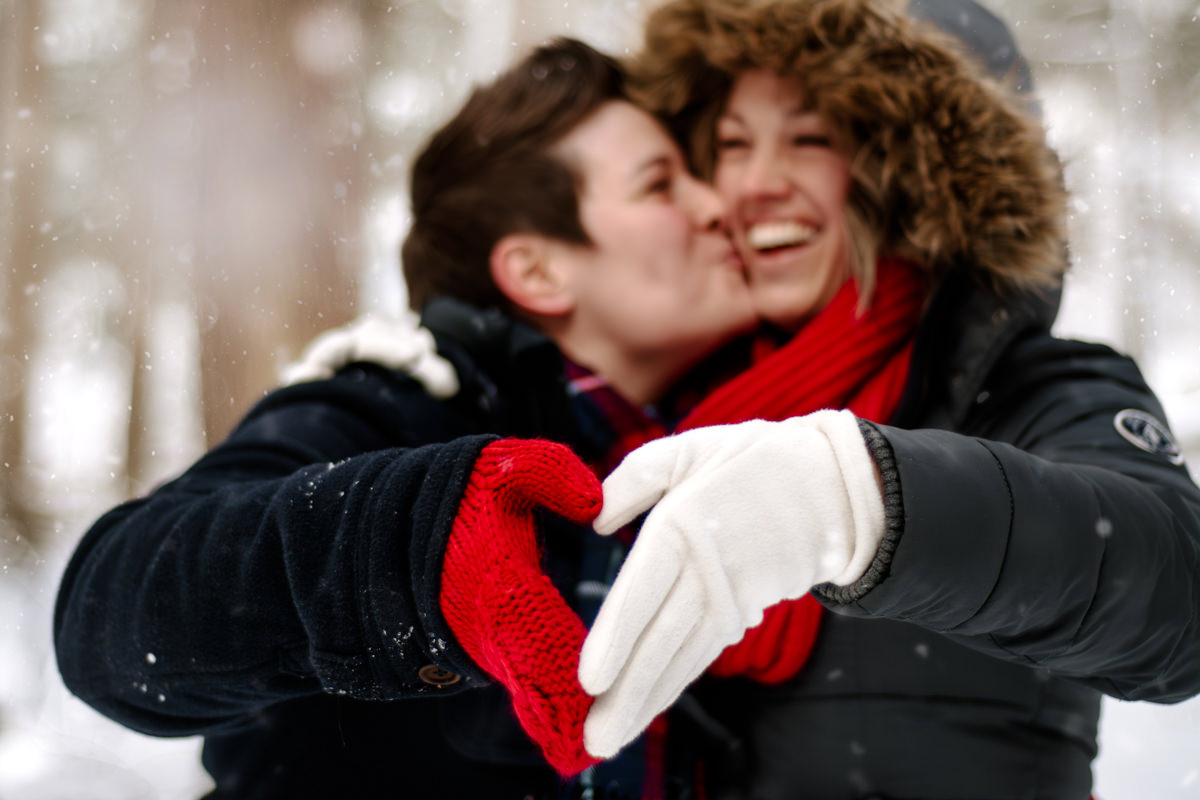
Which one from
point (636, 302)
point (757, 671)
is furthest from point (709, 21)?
point (757, 671)

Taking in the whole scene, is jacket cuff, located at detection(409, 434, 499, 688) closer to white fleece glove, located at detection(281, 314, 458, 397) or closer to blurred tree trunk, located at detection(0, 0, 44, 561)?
white fleece glove, located at detection(281, 314, 458, 397)

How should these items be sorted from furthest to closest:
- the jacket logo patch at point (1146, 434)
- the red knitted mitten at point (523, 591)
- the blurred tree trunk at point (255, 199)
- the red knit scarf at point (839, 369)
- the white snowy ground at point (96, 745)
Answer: the blurred tree trunk at point (255, 199), the white snowy ground at point (96, 745), the red knit scarf at point (839, 369), the jacket logo patch at point (1146, 434), the red knitted mitten at point (523, 591)

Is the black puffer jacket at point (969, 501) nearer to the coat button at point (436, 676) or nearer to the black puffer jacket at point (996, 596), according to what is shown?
the black puffer jacket at point (996, 596)

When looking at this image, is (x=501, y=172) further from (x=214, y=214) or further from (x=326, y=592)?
(x=326, y=592)

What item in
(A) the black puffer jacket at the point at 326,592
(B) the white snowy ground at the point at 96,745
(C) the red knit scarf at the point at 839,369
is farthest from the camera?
(B) the white snowy ground at the point at 96,745

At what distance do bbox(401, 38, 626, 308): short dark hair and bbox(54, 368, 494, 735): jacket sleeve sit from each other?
56 cm

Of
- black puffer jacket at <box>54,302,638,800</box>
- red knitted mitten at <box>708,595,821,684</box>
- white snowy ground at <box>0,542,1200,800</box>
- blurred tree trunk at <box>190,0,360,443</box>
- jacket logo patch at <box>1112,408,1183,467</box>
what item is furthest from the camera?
blurred tree trunk at <box>190,0,360,443</box>

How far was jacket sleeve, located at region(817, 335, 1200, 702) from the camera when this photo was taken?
25.0 inches

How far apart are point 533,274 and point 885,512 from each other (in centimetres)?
95

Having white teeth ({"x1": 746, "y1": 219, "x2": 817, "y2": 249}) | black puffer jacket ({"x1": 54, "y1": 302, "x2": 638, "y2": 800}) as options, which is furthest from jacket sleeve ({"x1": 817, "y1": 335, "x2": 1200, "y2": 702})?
white teeth ({"x1": 746, "y1": 219, "x2": 817, "y2": 249})

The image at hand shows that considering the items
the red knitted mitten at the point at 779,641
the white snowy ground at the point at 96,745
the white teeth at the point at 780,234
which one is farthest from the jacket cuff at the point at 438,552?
the white snowy ground at the point at 96,745

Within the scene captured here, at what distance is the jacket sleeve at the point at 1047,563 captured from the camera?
634mm

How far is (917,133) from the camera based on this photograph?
115 cm

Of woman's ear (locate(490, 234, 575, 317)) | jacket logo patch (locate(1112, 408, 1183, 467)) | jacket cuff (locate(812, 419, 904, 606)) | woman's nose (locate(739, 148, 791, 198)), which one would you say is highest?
woman's nose (locate(739, 148, 791, 198))
